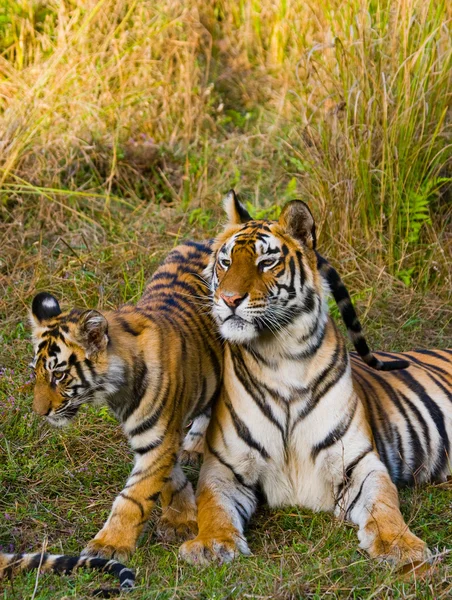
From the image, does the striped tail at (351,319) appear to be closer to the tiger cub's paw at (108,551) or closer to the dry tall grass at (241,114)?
the tiger cub's paw at (108,551)

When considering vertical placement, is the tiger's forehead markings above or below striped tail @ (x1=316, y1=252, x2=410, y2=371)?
above

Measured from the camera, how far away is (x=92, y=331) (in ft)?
12.6

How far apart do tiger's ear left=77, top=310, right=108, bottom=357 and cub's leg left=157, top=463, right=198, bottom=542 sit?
703 millimetres

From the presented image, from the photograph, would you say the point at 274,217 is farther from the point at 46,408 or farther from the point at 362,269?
the point at 46,408

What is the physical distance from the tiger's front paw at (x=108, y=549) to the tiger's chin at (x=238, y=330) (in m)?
0.88

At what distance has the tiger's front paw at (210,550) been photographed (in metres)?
3.71

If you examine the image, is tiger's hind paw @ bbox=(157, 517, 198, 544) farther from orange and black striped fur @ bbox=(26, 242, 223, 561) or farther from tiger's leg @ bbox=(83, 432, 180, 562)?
tiger's leg @ bbox=(83, 432, 180, 562)

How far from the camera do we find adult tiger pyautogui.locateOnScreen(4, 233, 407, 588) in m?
3.81

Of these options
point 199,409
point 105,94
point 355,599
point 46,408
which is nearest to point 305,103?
point 105,94

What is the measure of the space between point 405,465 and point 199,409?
0.97 metres

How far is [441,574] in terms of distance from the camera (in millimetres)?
3441

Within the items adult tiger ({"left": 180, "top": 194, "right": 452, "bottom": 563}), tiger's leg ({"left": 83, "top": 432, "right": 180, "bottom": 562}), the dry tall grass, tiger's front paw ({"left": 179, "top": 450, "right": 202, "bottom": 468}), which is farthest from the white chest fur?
the dry tall grass

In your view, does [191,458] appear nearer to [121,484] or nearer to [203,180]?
[121,484]

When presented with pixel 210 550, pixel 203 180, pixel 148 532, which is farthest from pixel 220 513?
pixel 203 180
